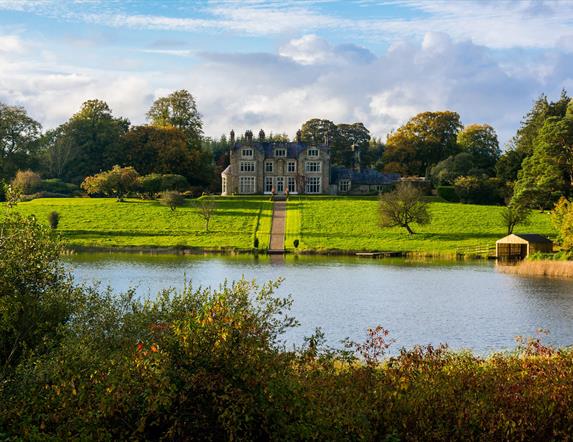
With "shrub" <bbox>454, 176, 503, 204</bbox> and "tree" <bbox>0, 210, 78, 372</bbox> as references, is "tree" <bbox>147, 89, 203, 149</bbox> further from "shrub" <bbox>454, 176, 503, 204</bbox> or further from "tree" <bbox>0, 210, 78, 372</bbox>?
"tree" <bbox>0, 210, 78, 372</bbox>

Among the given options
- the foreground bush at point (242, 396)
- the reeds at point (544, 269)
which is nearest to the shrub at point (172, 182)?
the reeds at point (544, 269)

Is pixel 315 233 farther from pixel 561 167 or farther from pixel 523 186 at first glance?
pixel 561 167

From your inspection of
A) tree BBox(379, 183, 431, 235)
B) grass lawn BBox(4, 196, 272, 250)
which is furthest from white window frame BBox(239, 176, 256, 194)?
tree BBox(379, 183, 431, 235)

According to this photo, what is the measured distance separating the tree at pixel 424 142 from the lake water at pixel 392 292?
192 feet

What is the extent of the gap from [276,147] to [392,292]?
6711 centimetres

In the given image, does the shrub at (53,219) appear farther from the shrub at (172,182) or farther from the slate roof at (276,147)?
the slate roof at (276,147)

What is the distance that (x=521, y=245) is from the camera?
208ft

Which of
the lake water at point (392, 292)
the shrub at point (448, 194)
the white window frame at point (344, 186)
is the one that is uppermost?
the white window frame at point (344, 186)

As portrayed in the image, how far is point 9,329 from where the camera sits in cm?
1447

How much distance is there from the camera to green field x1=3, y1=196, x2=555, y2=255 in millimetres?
68250

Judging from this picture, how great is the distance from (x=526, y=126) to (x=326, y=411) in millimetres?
104110

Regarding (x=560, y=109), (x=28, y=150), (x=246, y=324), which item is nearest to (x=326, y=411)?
(x=246, y=324)

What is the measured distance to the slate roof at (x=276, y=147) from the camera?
349 ft

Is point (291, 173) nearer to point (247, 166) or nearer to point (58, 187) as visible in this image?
point (247, 166)
